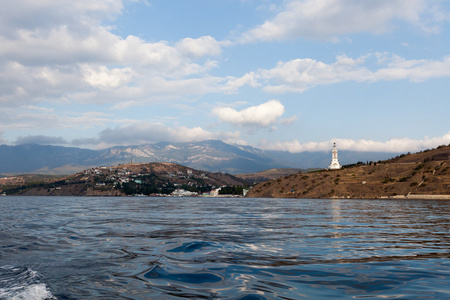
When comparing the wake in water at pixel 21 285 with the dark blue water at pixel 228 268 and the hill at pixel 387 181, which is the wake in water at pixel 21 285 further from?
the hill at pixel 387 181

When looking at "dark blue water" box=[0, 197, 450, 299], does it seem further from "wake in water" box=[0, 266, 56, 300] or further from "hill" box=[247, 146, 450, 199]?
"hill" box=[247, 146, 450, 199]

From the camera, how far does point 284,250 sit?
18.2 m

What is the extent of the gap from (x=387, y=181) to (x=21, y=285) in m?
161

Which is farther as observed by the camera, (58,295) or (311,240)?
(311,240)

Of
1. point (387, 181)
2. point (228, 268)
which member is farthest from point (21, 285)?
point (387, 181)

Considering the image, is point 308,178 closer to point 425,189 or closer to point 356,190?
point 356,190

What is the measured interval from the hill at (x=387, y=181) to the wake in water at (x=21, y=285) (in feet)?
446

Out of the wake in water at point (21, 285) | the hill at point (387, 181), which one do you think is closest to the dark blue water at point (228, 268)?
the wake in water at point (21, 285)

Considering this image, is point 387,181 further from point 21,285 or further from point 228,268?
point 21,285

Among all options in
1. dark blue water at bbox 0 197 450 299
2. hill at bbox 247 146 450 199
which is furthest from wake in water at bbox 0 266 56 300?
hill at bbox 247 146 450 199

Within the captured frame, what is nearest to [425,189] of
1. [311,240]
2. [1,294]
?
[311,240]

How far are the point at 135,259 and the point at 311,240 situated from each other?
11.4 metres

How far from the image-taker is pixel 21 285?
37.6ft

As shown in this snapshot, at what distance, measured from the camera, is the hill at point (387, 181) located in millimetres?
134625
